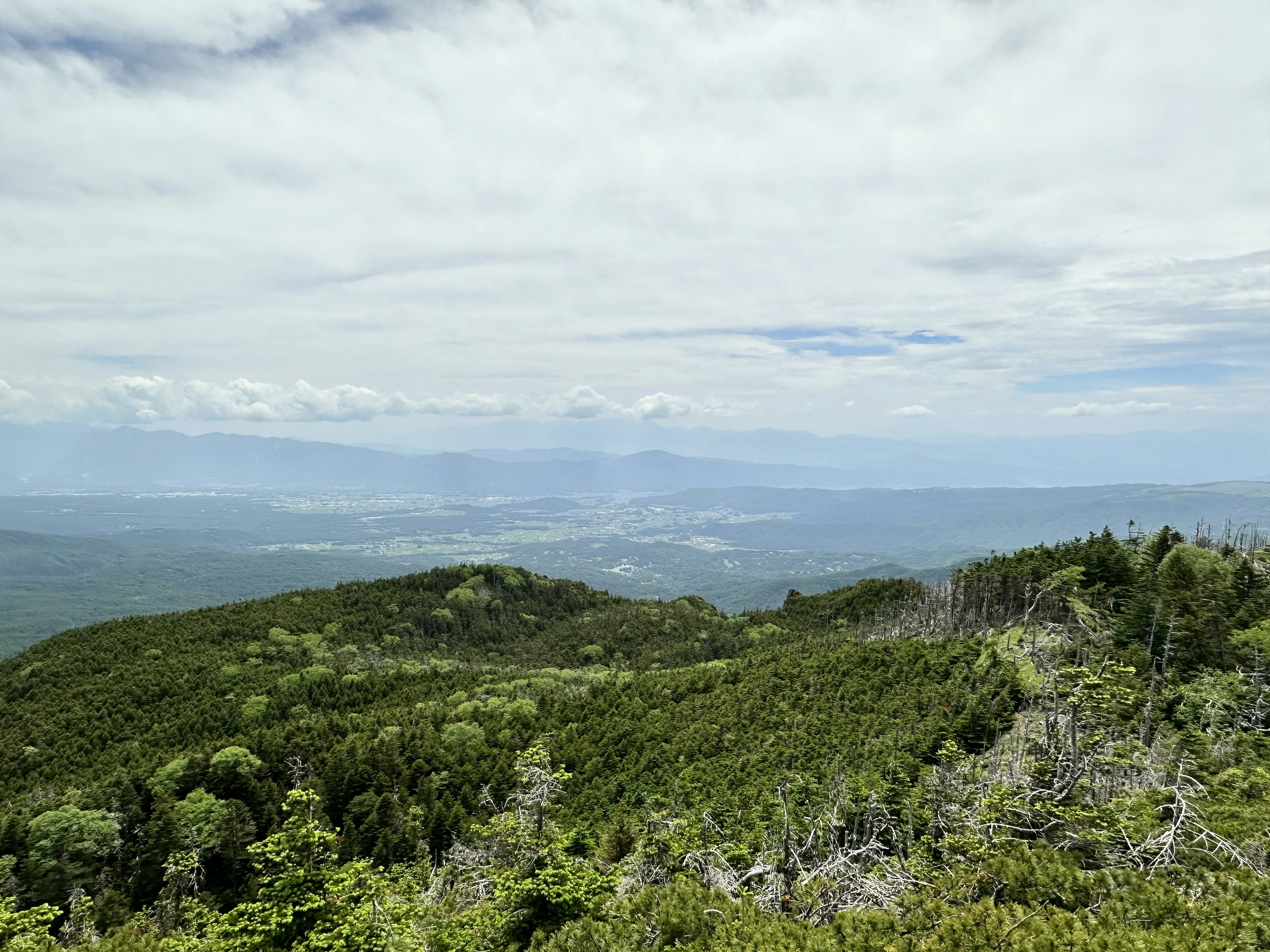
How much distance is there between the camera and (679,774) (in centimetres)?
4578

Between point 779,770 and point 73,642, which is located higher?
point 779,770

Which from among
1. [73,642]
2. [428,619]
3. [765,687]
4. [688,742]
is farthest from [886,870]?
[73,642]

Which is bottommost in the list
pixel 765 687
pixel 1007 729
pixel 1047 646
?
pixel 765 687

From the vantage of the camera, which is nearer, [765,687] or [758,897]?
[758,897]

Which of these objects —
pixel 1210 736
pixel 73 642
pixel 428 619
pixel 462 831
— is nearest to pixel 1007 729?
pixel 1210 736

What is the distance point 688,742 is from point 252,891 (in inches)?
1249

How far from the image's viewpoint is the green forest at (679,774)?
15.3 m

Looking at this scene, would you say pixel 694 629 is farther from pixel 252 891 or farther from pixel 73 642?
pixel 73 642

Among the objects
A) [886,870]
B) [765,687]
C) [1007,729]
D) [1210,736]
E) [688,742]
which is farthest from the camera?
[765,687]

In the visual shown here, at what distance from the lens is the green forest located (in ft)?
50.1

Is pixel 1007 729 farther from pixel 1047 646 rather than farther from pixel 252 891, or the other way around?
pixel 252 891

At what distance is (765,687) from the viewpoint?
59.3 meters

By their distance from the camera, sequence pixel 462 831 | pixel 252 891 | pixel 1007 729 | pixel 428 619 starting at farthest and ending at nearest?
1. pixel 428 619
2. pixel 462 831
3. pixel 1007 729
4. pixel 252 891

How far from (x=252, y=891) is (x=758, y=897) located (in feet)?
115
